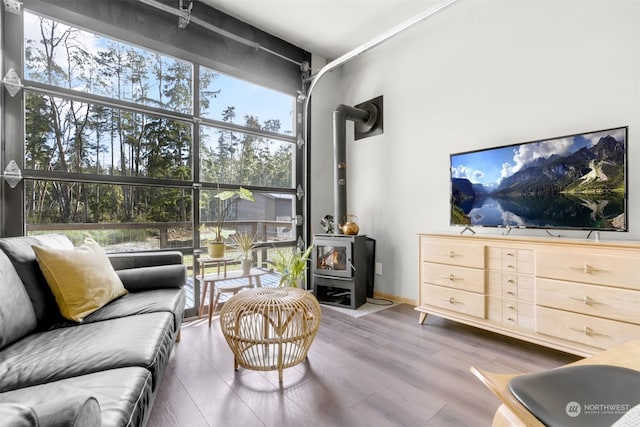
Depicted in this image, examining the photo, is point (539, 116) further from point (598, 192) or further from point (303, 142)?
point (303, 142)

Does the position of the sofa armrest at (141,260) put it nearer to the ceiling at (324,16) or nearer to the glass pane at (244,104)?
the glass pane at (244,104)

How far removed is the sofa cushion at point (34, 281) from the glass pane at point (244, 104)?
187 cm

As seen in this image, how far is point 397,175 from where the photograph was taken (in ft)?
11.2

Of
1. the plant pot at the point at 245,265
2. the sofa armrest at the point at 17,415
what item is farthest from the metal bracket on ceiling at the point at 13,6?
the sofa armrest at the point at 17,415

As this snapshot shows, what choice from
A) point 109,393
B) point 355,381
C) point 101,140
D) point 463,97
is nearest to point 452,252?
point 355,381

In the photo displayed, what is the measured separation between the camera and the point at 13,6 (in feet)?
6.78

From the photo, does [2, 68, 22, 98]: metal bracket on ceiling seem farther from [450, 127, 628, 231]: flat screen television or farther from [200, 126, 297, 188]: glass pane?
[450, 127, 628, 231]: flat screen television

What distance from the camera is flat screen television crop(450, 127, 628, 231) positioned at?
6.44 feet

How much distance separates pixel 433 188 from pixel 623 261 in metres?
1.57

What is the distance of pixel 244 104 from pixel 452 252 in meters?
2.59

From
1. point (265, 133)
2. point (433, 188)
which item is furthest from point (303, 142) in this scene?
point (433, 188)

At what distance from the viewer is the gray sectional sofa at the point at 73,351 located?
0.72 meters

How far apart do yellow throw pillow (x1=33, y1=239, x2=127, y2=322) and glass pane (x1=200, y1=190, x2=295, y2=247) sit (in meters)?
1.18

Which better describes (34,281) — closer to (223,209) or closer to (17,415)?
(17,415)
